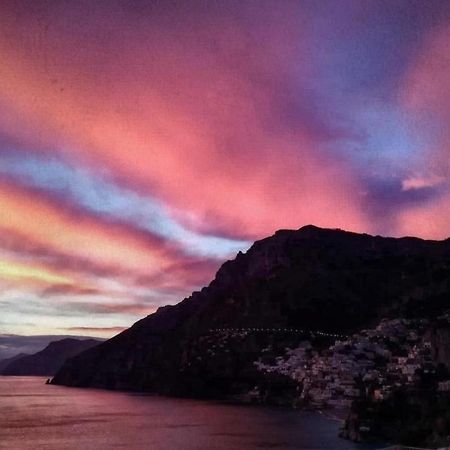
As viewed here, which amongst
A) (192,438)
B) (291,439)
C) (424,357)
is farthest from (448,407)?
(424,357)

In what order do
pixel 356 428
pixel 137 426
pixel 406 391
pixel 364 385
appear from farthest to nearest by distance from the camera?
pixel 364 385 → pixel 137 426 → pixel 406 391 → pixel 356 428

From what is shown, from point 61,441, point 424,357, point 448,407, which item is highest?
point 424,357

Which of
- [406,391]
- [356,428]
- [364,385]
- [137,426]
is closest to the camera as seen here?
[356,428]

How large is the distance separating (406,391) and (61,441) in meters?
72.6

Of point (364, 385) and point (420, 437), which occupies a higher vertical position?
point (364, 385)

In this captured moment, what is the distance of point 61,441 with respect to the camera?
13112 cm

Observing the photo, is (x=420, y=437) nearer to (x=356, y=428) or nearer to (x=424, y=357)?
(x=356, y=428)

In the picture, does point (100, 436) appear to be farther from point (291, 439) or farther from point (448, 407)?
point (448, 407)

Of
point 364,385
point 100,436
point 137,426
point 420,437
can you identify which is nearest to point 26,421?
point 137,426

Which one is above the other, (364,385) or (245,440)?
(364,385)

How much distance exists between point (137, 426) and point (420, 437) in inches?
3200

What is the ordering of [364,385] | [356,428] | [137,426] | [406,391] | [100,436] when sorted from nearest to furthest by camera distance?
[356,428], [406,391], [100,436], [137,426], [364,385]

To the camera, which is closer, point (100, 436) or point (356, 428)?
point (356, 428)

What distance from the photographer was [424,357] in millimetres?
192875
